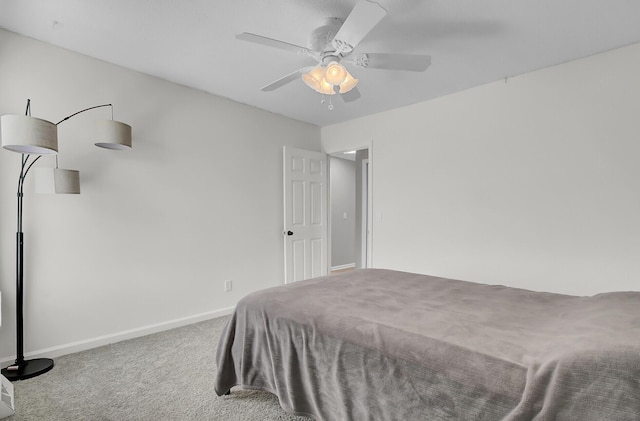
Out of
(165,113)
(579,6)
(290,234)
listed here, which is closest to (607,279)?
(579,6)

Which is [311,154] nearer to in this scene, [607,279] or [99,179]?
[99,179]

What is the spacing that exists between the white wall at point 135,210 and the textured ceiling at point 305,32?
0.27 m

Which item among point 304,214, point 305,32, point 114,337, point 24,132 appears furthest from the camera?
point 304,214

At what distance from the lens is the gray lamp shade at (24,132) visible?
6.33 ft

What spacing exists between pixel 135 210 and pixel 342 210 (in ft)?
13.9

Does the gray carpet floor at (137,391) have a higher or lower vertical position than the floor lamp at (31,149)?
lower

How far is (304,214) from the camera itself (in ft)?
13.9

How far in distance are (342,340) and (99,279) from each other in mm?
2339

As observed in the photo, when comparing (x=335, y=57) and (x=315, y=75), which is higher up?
(x=335, y=57)

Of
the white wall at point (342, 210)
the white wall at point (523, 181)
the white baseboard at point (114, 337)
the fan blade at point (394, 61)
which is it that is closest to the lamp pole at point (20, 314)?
the white baseboard at point (114, 337)

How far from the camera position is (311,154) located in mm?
4316

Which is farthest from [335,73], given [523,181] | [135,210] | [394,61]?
[135,210]

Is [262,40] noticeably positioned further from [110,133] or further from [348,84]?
[110,133]

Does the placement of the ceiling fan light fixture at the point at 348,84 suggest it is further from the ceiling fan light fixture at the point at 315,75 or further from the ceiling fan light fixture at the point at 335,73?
the ceiling fan light fixture at the point at 315,75
